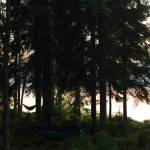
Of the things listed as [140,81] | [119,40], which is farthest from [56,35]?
[140,81]

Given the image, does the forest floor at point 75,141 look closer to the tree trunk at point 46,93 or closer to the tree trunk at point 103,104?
the tree trunk at point 46,93

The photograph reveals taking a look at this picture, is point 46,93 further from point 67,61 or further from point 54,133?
point 54,133

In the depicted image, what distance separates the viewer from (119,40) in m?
28.2

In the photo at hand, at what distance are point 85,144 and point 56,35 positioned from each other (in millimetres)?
6276

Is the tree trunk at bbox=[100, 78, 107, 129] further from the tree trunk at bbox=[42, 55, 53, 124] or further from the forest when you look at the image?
the tree trunk at bbox=[42, 55, 53, 124]

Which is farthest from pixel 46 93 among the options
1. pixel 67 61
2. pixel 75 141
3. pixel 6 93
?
pixel 6 93

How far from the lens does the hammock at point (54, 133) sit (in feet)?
69.9

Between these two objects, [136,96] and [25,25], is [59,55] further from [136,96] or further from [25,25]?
[136,96]

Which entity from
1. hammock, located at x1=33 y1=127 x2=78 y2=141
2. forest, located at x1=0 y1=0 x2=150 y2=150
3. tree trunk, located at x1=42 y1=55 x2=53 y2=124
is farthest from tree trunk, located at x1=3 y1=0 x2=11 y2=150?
tree trunk, located at x1=42 y1=55 x2=53 y2=124

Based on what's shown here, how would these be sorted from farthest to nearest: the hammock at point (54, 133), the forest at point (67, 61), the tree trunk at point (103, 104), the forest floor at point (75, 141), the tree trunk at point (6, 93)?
the tree trunk at point (103, 104) < the forest at point (67, 61) < the hammock at point (54, 133) < the forest floor at point (75, 141) < the tree trunk at point (6, 93)

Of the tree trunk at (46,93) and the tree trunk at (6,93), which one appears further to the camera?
the tree trunk at (46,93)

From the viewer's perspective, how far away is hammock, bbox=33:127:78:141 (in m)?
21.3

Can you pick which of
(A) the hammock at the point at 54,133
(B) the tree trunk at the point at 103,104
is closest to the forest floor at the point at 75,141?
(A) the hammock at the point at 54,133

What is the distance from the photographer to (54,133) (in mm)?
21281
